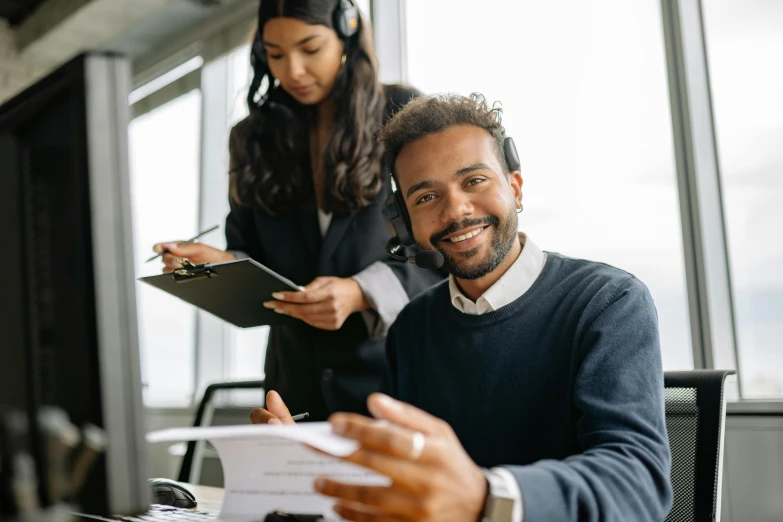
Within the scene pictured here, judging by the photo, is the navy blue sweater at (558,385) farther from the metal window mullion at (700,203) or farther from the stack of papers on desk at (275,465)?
the metal window mullion at (700,203)

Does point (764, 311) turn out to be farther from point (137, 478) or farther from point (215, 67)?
point (215, 67)

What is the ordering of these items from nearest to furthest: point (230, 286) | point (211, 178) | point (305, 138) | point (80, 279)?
point (80, 279) → point (230, 286) → point (305, 138) → point (211, 178)

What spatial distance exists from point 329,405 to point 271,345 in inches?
9.4

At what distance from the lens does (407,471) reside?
523 mm

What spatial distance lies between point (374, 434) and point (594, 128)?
1888 mm

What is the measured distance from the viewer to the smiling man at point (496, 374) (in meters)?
0.54

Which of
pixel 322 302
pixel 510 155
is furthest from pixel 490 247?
pixel 322 302

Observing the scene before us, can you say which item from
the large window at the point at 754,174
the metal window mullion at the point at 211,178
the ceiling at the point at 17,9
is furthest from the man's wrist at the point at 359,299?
the ceiling at the point at 17,9

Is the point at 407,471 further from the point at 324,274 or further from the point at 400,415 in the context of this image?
the point at 324,274

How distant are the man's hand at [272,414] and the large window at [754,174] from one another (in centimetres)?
137

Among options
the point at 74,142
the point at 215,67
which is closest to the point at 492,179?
the point at 74,142

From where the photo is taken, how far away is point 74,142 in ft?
1.53

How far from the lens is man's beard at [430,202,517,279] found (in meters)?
1.11

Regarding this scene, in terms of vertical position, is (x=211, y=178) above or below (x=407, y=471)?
above
